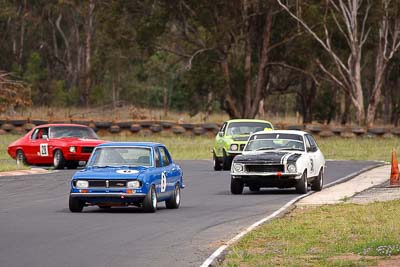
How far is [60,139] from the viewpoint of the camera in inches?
1437

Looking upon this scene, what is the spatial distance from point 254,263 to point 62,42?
80.3m

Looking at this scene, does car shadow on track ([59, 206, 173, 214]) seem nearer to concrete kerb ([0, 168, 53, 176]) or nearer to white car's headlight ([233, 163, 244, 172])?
white car's headlight ([233, 163, 244, 172])

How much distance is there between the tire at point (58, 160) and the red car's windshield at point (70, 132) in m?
0.95

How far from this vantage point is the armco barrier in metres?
59.5

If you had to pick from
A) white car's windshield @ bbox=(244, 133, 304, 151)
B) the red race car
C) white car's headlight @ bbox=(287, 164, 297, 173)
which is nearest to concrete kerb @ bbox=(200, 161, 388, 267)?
white car's headlight @ bbox=(287, 164, 297, 173)

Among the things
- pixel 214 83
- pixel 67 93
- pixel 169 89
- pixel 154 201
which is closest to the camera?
pixel 154 201

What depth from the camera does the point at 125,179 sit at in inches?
774

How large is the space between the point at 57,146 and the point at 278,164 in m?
12.6

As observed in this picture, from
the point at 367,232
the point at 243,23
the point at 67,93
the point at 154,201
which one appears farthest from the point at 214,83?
the point at 367,232

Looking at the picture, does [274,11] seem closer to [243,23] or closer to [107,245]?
[243,23]

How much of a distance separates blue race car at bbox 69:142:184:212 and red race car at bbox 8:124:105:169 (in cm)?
1414

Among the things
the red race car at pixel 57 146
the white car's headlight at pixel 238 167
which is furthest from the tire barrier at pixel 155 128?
the white car's headlight at pixel 238 167

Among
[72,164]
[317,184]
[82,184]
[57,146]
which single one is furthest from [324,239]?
[72,164]

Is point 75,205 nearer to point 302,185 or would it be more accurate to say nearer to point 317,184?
point 302,185
